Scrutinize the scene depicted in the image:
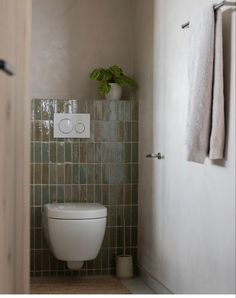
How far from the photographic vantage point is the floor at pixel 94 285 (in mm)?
2690

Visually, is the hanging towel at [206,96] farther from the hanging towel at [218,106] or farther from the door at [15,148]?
the door at [15,148]

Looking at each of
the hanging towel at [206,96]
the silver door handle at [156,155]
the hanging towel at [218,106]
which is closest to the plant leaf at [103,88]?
the silver door handle at [156,155]

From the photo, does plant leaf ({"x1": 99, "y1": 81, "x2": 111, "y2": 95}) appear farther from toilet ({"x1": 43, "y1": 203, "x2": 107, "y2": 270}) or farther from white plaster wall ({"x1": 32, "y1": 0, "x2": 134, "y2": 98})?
toilet ({"x1": 43, "y1": 203, "x2": 107, "y2": 270})

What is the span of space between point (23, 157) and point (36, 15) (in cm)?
196

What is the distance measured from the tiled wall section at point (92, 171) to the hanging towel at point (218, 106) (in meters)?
1.34

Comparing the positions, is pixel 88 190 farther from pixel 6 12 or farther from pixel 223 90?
pixel 6 12

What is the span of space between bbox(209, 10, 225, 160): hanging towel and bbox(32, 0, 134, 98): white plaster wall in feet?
4.72

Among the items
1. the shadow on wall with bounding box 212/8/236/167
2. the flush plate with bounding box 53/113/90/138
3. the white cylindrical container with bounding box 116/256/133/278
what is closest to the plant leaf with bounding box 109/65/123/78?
the flush plate with bounding box 53/113/90/138

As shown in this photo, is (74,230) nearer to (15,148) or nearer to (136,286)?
(136,286)

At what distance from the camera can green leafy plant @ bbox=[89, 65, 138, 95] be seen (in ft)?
10.2

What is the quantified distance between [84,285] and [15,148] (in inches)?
67.0

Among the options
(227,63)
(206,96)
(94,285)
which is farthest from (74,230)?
(227,63)

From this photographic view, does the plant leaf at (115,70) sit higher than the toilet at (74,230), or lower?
higher

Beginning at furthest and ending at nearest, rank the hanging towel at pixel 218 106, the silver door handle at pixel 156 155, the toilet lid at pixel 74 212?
the toilet lid at pixel 74 212 → the silver door handle at pixel 156 155 → the hanging towel at pixel 218 106
